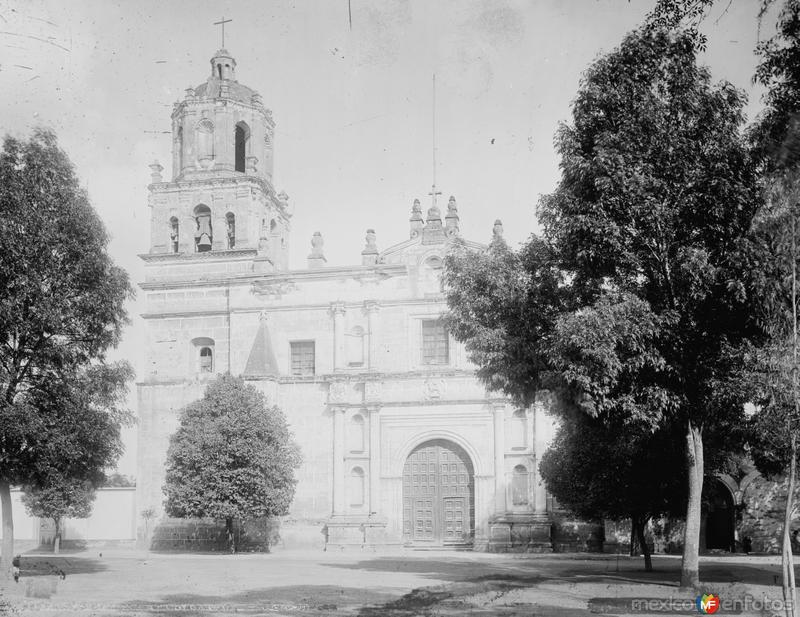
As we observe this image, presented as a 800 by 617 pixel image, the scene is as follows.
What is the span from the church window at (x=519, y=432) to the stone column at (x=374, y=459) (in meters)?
5.03

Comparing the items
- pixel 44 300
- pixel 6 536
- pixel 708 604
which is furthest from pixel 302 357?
pixel 708 604

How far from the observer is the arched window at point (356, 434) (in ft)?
116

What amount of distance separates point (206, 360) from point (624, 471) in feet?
70.5

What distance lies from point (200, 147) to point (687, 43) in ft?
87.0

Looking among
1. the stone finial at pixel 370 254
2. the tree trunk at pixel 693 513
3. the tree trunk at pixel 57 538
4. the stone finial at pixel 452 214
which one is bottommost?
the tree trunk at pixel 57 538

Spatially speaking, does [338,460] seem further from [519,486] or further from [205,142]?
[205,142]

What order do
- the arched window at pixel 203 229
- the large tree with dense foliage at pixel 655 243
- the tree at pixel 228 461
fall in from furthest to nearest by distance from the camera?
1. the arched window at pixel 203 229
2. the tree at pixel 228 461
3. the large tree with dense foliage at pixel 655 243

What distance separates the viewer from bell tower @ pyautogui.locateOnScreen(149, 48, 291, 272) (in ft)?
124

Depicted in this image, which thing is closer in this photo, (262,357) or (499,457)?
(499,457)

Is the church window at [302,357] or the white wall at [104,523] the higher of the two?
the church window at [302,357]

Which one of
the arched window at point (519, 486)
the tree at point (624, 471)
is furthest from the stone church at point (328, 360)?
the tree at point (624, 471)

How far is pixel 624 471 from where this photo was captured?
68.0 feet

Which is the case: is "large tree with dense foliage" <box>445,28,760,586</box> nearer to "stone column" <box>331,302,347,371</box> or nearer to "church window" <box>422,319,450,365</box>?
"church window" <box>422,319,450,365</box>

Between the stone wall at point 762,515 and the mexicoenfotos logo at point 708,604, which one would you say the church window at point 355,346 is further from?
the mexicoenfotos logo at point 708,604
